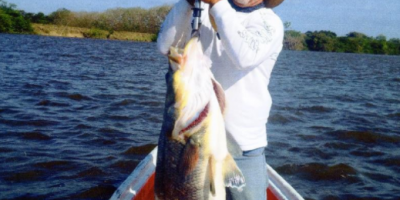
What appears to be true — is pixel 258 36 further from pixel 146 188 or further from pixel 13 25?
pixel 13 25

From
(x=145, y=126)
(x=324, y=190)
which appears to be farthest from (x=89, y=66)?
(x=324, y=190)

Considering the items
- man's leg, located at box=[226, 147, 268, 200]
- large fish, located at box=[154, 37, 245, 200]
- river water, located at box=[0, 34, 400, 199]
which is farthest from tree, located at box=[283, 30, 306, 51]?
large fish, located at box=[154, 37, 245, 200]

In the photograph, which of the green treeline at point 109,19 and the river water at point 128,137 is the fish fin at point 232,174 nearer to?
the river water at point 128,137

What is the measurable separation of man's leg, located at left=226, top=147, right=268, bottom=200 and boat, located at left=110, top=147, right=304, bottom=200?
1.71m

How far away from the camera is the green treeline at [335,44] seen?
87.8m

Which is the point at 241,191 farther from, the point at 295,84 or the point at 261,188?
the point at 295,84

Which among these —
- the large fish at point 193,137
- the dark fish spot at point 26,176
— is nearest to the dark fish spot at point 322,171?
the dark fish spot at point 26,176

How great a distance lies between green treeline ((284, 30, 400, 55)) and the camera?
87812 mm

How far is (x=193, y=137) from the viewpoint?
252 centimetres

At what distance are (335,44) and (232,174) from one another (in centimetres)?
9376

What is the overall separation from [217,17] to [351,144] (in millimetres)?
9565

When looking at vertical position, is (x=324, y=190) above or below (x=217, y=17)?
below

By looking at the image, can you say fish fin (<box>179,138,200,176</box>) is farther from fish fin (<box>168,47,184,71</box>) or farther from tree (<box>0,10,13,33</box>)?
tree (<box>0,10,13,33</box>)

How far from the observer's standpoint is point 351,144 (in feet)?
35.8
